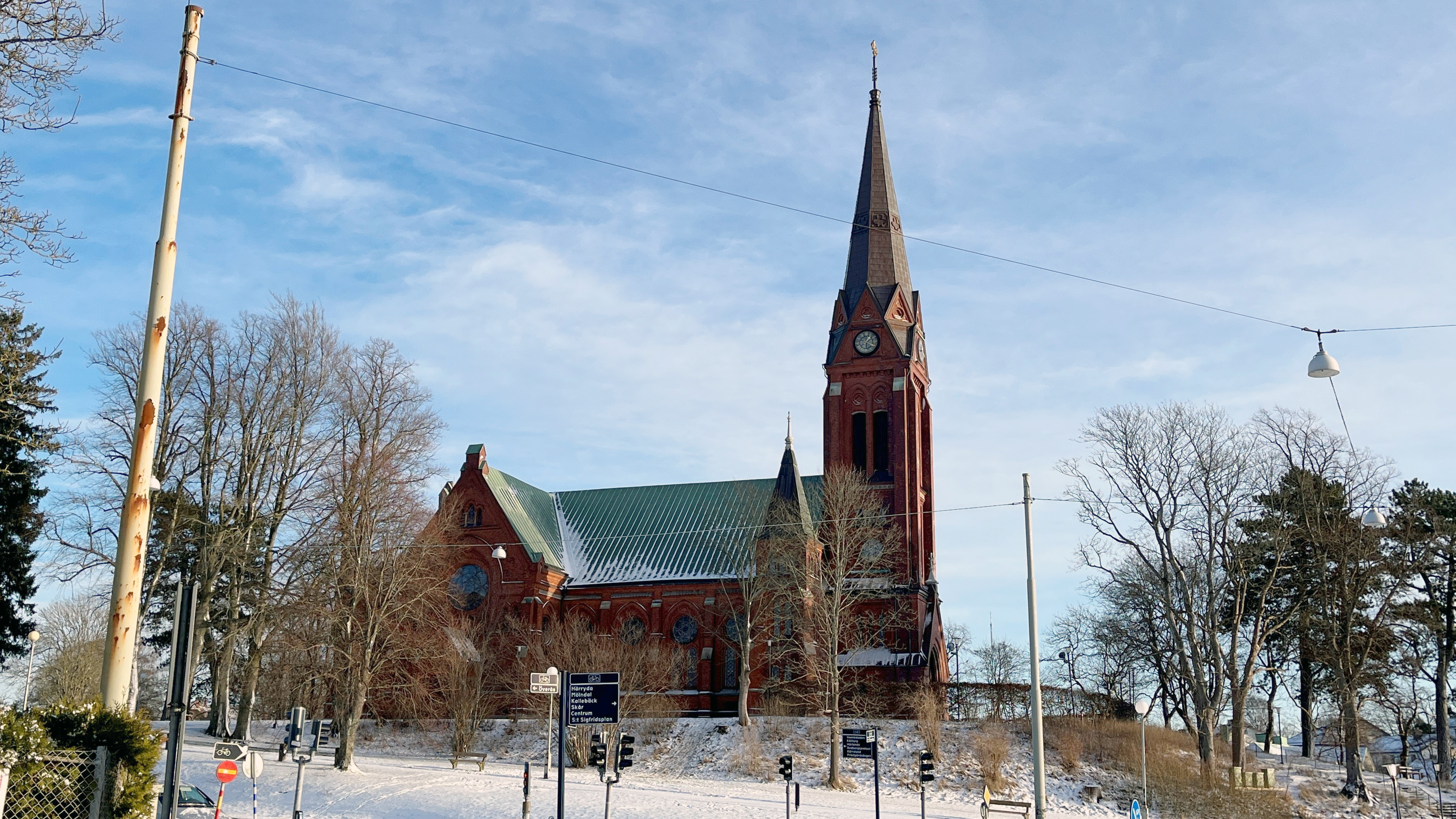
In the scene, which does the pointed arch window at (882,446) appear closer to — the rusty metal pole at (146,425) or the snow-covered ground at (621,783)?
the snow-covered ground at (621,783)

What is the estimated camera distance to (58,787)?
902cm

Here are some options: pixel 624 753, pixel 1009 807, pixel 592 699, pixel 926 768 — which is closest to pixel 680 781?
pixel 1009 807

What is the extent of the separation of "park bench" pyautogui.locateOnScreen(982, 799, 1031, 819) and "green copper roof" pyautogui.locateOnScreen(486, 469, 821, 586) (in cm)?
2063

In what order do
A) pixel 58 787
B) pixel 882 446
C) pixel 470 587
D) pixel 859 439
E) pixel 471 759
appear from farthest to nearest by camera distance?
pixel 859 439 → pixel 882 446 → pixel 470 587 → pixel 471 759 → pixel 58 787

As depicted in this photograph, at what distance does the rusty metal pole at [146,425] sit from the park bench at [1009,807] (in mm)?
27335

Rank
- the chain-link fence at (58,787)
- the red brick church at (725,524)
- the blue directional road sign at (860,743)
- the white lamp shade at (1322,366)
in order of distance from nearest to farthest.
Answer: the chain-link fence at (58,787) → the white lamp shade at (1322,366) → the blue directional road sign at (860,743) → the red brick church at (725,524)

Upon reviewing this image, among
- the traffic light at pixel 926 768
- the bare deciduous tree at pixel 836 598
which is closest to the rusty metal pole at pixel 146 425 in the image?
the traffic light at pixel 926 768

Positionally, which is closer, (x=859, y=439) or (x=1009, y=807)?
(x=1009, y=807)

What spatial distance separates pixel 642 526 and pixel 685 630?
7338 mm

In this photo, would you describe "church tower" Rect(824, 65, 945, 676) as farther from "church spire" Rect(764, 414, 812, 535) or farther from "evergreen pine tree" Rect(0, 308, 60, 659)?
"evergreen pine tree" Rect(0, 308, 60, 659)

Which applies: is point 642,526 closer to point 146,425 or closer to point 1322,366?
point 1322,366

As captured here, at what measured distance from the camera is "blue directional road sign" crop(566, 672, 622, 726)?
22.2 metres

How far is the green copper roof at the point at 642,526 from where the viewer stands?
2318 inches

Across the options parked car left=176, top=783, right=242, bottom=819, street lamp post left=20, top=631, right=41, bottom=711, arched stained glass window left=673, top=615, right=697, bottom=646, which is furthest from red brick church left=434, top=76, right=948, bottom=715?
parked car left=176, top=783, right=242, bottom=819
